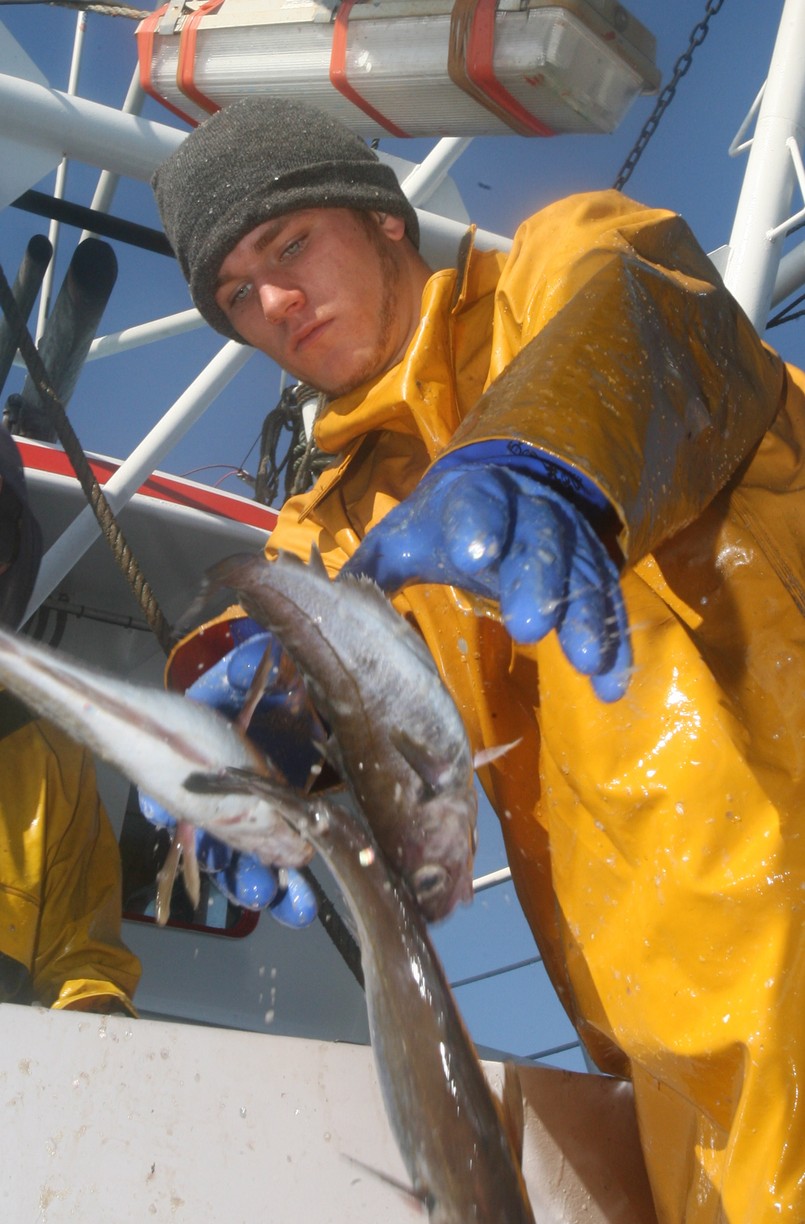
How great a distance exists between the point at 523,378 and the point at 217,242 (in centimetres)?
146

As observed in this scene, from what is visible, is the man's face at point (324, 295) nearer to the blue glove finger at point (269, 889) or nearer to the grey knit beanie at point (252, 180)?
the grey knit beanie at point (252, 180)

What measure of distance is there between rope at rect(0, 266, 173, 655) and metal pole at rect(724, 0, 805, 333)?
203cm

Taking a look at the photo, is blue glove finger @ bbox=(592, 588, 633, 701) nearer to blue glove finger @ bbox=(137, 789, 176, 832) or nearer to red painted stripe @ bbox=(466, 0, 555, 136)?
blue glove finger @ bbox=(137, 789, 176, 832)

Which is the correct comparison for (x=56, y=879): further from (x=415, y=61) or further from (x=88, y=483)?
(x=415, y=61)

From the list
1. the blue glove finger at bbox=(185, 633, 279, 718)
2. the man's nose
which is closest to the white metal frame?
the man's nose

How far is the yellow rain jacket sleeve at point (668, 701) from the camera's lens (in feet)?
4.61

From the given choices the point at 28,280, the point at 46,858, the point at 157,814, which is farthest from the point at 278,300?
the point at 28,280

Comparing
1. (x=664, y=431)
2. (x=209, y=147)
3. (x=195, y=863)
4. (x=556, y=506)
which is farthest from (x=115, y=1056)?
(x=209, y=147)

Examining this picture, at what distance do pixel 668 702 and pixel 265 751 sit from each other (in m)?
0.77

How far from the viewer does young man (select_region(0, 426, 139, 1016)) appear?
123 inches

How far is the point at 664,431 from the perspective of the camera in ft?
4.56

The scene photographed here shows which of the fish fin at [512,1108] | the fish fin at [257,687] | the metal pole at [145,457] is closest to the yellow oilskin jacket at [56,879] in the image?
the metal pole at [145,457]

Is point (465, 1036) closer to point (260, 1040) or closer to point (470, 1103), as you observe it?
point (470, 1103)

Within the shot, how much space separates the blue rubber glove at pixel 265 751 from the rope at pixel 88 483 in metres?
1.14
